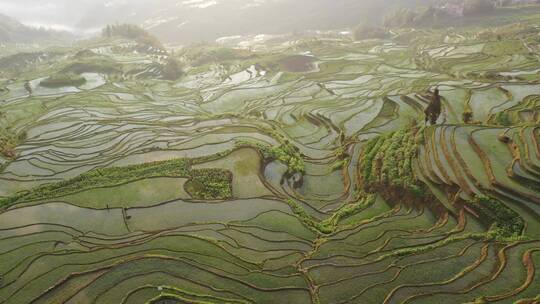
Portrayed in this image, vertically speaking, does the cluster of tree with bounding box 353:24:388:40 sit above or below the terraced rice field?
above

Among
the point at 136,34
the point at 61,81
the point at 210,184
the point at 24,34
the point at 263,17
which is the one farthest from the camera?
the point at 24,34

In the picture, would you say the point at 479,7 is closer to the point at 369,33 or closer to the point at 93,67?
the point at 369,33

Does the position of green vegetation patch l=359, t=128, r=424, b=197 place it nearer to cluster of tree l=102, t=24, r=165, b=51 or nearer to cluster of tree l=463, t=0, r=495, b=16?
cluster of tree l=102, t=24, r=165, b=51

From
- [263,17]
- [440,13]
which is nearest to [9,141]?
[440,13]

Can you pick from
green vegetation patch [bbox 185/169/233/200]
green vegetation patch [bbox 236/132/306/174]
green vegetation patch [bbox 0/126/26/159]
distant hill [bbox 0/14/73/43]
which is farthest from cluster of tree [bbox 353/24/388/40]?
distant hill [bbox 0/14/73/43]

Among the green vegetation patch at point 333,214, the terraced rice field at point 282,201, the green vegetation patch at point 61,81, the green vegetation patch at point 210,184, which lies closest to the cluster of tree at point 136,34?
the green vegetation patch at point 61,81

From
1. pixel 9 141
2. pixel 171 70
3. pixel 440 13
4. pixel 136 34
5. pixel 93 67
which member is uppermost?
pixel 136 34

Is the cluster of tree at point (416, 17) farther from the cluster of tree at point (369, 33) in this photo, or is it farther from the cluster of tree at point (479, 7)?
the cluster of tree at point (369, 33)
